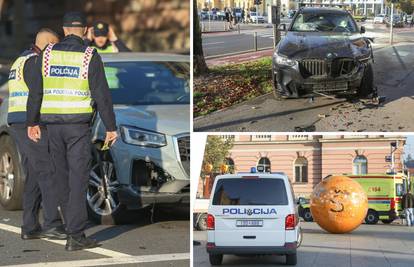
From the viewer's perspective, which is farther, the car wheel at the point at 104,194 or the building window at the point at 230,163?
the car wheel at the point at 104,194

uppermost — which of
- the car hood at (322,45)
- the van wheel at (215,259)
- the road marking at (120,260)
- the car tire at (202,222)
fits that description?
the car hood at (322,45)

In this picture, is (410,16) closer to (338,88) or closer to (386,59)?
(386,59)

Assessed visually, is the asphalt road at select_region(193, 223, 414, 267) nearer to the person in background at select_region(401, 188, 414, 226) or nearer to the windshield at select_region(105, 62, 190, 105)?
the windshield at select_region(105, 62, 190, 105)

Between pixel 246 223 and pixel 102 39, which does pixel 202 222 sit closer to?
pixel 246 223

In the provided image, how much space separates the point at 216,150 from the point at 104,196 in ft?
7.37

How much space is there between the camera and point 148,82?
7.69 meters

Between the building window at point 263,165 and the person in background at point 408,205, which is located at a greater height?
the building window at point 263,165

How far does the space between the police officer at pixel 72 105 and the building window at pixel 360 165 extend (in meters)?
1.88

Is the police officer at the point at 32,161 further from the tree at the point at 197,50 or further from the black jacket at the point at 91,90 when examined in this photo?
the tree at the point at 197,50

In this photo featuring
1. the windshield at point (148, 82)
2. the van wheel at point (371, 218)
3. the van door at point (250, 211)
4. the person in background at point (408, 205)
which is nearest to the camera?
the van door at point (250, 211)

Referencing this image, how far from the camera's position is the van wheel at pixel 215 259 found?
17.6 ft

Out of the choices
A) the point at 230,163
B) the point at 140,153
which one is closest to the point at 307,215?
the point at 140,153

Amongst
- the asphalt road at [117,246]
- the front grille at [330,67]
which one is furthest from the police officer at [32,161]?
the front grille at [330,67]

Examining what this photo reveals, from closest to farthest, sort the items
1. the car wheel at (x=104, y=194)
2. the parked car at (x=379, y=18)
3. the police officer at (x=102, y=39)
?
the parked car at (x=379, y=18)
the car wheel at (x=104, y=194)
the police officer at (x=102, y=39)
